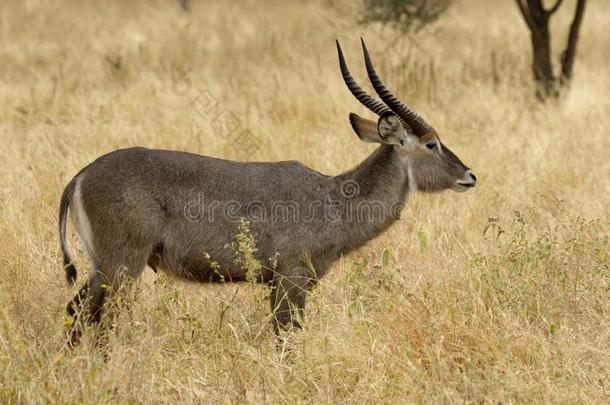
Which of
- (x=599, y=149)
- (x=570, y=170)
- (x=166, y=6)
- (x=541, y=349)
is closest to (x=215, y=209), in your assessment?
(x=541, y=349)

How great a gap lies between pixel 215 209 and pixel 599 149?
4.39 m

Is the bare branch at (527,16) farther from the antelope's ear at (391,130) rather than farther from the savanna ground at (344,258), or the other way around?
the antelope's ear at (391,130)

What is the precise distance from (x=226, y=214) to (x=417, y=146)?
1178mm

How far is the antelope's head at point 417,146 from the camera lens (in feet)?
15.9

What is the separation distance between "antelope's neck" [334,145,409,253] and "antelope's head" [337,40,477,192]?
7cm

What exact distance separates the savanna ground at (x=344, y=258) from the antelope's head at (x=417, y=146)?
1.09ft

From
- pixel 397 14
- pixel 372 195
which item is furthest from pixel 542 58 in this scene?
pixel 372 195

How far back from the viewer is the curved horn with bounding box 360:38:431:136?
4.77 m

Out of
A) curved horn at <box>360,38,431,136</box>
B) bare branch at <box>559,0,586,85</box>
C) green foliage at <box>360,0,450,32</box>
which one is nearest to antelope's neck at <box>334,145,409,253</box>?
curved horn at <box>360,38,431,136</box>

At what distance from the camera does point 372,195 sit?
191 inches

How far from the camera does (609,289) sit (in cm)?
438

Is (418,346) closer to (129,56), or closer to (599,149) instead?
(599,149)

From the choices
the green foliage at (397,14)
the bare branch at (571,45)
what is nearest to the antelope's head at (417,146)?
the bare branch at (571,45)

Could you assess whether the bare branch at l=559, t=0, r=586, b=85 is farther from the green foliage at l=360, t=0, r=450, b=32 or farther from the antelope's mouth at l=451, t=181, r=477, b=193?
the antelope's mouth at l=451, t=181, r=477, b=193
